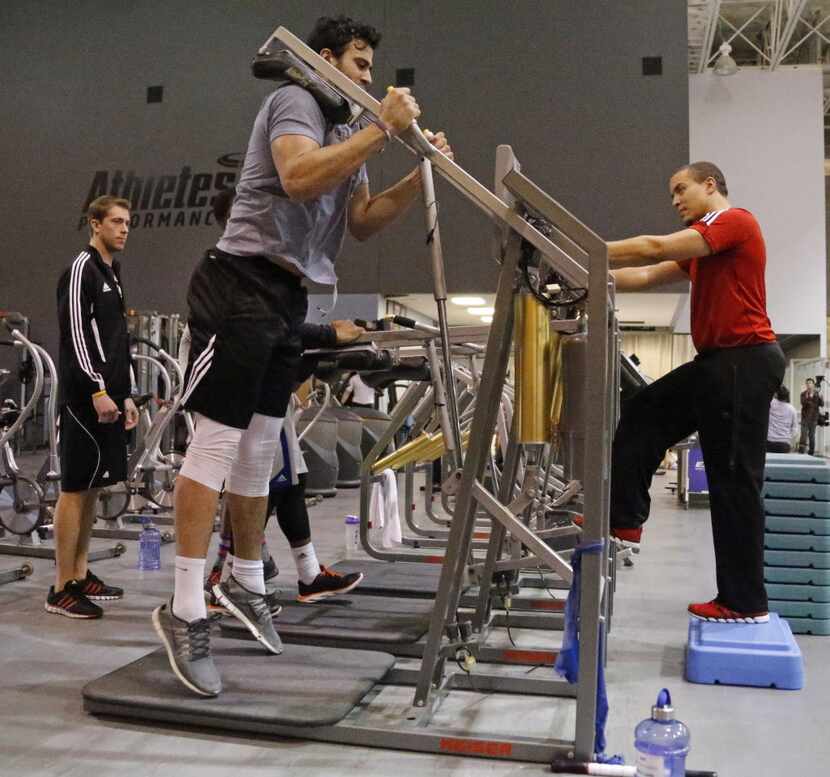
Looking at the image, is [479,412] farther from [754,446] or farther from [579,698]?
[754,446]

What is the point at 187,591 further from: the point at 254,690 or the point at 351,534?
the point at 351,534

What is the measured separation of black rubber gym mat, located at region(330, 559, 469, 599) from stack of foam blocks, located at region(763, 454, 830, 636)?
46.9 inches

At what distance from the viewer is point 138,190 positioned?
11703mm

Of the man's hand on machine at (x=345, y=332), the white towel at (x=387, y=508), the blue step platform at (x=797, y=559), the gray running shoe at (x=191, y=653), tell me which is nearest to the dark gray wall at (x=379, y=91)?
the white towel at (x=387, y=508)

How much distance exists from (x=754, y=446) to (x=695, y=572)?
2.00 meters

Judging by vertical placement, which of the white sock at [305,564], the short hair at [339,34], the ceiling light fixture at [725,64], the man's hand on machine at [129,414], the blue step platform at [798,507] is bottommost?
the white sock at [305,564]

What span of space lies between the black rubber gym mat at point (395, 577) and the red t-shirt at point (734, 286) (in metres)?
1.32

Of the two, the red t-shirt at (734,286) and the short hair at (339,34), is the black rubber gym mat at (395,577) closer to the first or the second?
the red t-shirt at (734,286)

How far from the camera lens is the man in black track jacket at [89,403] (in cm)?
332

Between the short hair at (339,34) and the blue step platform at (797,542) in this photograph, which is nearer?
the short hair at (339,34)

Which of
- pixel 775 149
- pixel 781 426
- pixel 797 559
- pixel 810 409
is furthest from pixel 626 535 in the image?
pixel 810 409

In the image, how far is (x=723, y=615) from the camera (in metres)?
2.75

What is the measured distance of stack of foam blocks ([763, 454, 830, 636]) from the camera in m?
3.22

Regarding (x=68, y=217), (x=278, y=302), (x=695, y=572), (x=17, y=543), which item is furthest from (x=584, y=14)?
(x=278, y=302)
